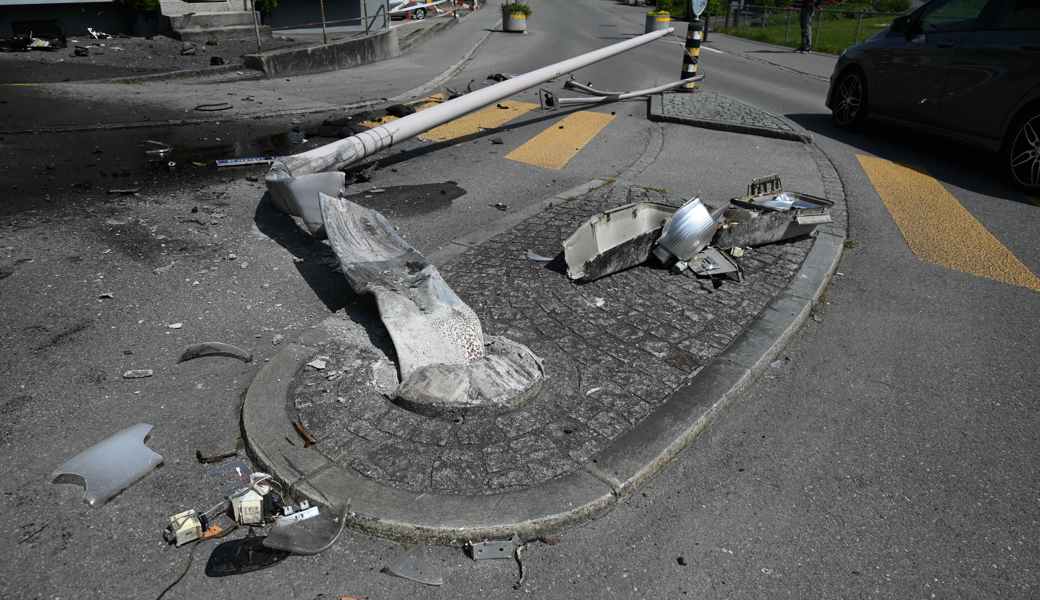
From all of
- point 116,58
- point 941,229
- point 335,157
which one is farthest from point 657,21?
point 335,157

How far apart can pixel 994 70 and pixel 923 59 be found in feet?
3.51

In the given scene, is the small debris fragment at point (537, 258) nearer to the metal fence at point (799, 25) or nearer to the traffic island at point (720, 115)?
the traffic island at point (720, 115)

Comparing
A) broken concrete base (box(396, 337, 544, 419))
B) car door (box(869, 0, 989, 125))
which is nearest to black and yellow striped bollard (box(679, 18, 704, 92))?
car door (box(869, 0, 989, 125))

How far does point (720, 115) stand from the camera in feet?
33.2

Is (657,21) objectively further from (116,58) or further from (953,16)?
(116,58)

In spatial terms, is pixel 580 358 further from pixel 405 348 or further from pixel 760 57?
pixel 760 57

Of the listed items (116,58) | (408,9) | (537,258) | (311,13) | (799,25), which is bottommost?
(537,258)

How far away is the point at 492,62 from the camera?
16531mm

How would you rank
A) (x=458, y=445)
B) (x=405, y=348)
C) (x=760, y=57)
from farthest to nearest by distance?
(x=760, y=57)
(x=405, y=348)
(x=458, y=445)

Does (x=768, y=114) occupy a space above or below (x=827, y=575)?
above

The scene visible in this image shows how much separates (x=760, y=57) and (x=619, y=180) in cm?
1468

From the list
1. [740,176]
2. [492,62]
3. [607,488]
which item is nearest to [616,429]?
[607,488]

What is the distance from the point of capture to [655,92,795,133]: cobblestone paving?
9.66 m

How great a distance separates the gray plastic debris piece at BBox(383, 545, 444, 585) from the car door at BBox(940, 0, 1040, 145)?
797cm
